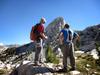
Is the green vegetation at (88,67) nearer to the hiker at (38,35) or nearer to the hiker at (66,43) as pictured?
the hiker at (66,43)

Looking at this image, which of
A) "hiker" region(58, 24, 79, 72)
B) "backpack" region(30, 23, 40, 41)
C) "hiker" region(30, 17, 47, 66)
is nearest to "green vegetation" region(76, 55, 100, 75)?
"hiker" region(58, 24, 79, 72)

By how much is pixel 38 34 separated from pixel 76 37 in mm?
2997

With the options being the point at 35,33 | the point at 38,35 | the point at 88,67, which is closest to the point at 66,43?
the point at 38,35

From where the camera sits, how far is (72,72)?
52.6ft

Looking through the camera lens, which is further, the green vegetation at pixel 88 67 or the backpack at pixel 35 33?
the green vegetation at pixel 88 67

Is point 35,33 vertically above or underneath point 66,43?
above

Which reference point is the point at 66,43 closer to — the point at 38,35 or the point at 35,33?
the point at 38,35

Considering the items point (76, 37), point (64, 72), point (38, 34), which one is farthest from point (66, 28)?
point (64, 72)

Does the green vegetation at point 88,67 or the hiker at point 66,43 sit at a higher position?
the hiker at point 66,43

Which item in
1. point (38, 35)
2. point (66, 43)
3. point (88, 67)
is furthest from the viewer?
point (88, 67)

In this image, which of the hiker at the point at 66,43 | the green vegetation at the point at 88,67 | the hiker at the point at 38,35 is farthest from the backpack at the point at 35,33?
the green vegetation at the point at 88,67

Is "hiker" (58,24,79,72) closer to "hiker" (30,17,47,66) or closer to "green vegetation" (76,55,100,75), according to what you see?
"hiker" (30,17,47,66)

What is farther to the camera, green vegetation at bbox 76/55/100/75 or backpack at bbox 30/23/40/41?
green vegetation at bbox 76/55/100/75

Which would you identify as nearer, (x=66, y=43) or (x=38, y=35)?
(x=66, y=43)
